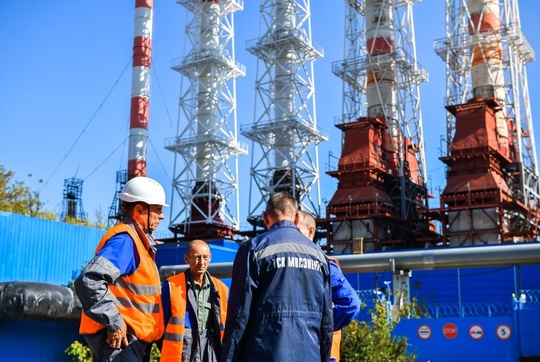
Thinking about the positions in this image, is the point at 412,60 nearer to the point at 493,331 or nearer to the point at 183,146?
the point at 183,146

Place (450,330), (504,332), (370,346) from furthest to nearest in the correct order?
1. (450,330)
2. (504,332)
3. (370,346)

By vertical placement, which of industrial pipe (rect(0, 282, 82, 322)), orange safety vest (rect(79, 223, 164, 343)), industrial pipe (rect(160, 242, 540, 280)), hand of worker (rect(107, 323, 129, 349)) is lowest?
hand of worker (rect(107, 323, 129, 349))

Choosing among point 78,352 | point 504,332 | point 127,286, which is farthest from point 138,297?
point 78,352

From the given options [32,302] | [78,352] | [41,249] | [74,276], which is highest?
[41,249]

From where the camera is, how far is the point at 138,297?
487cm

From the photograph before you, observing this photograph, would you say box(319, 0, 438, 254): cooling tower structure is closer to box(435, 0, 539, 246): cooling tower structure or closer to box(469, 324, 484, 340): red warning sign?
box(435, 0, 539, 246): cooling tower structure

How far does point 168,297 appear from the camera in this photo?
6066 millimetres

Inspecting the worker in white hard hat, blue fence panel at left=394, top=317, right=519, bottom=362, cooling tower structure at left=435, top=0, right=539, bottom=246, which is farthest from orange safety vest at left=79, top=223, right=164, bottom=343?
cooling tower structure at left=435, top=0, right=539, bottom=246

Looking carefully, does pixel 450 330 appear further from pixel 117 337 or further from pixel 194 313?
pixel 117 337

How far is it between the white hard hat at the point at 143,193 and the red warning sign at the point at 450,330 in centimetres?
1237

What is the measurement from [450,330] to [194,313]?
37.3 ft

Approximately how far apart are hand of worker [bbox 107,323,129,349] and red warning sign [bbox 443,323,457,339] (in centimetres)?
1276

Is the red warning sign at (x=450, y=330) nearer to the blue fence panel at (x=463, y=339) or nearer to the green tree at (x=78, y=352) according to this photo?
the blue fence panel at (x=463, y=339)

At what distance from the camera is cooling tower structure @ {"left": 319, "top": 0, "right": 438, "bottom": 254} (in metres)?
39.9
